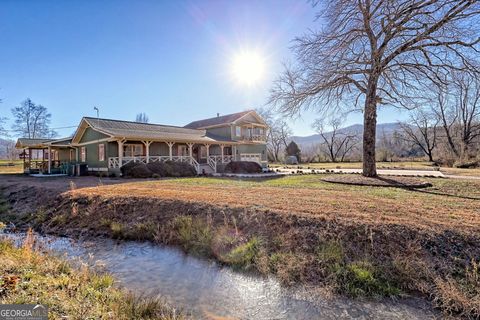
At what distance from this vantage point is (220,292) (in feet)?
13.5

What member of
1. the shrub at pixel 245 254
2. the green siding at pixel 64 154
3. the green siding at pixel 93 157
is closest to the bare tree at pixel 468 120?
the shrub at pixel 245 254

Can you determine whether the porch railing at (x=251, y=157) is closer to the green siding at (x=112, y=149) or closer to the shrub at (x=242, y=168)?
the shrub at (x=242, y=168)

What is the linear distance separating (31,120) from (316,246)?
52.7 metres

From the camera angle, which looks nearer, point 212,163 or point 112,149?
point 112,149

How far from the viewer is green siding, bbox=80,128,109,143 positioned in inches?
763

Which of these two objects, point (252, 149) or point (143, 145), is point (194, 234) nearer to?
point (143, 145)

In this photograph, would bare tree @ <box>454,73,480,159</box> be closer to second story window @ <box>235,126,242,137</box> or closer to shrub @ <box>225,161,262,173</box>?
shrub @ <box>225,161,262,173</box>

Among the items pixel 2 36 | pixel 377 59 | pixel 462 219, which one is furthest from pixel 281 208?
pixel 2 36

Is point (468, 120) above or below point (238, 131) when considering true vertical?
above

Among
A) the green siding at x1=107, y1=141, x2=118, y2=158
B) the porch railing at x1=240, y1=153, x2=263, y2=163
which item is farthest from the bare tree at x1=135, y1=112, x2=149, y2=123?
the green siding at x1=107, y1=141, x2=118, y2=158

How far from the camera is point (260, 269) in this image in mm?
4762

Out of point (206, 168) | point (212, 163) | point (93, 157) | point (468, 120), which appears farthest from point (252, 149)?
point (468, 120)

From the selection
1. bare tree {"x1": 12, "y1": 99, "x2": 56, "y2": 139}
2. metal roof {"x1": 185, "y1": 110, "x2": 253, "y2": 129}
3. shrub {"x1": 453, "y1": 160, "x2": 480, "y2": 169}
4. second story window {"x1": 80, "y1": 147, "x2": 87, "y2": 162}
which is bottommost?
shrub {"x1": 453, "y1": 160, "x2": 480, "y2": 169}

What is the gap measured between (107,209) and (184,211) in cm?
298
